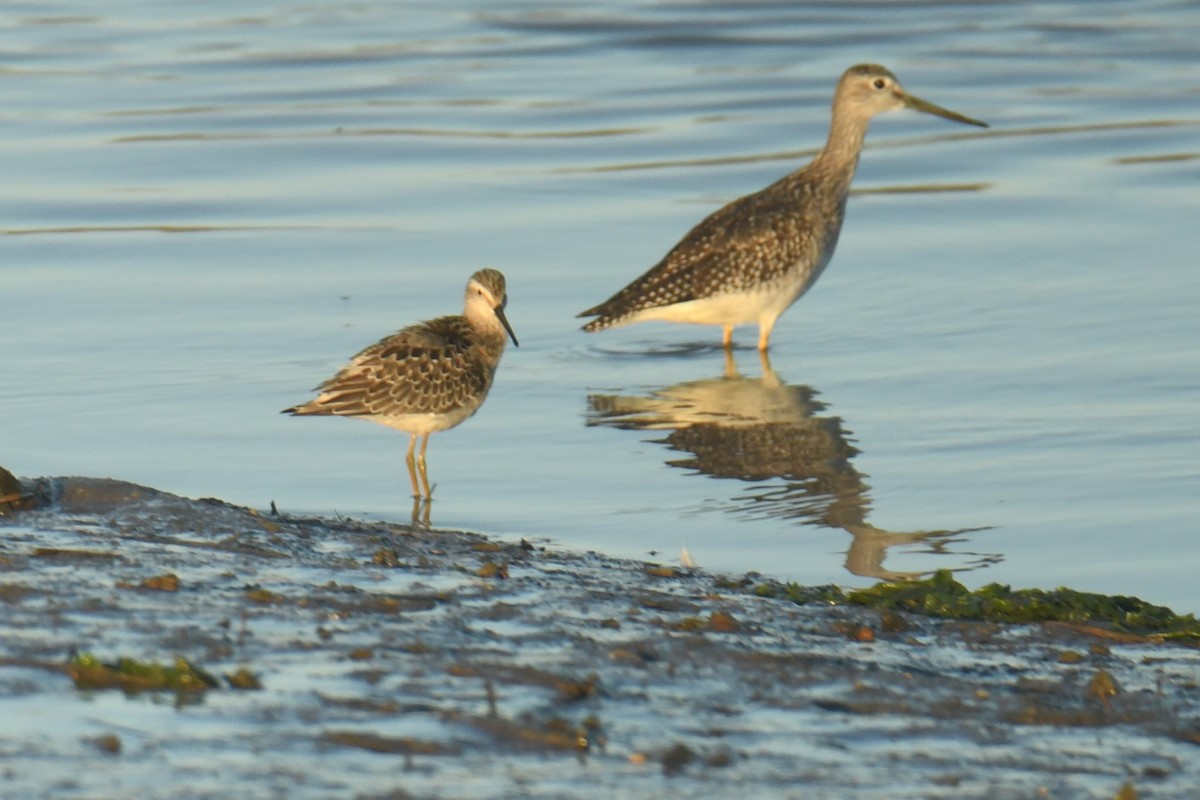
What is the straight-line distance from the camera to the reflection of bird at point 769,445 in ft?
24.5

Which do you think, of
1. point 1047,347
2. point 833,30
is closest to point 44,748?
point 1047,347

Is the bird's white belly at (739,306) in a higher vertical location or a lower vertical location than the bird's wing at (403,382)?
higher

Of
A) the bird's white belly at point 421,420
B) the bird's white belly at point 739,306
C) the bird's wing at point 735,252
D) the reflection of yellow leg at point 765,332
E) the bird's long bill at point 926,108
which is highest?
the bird's long bill at point 926,108

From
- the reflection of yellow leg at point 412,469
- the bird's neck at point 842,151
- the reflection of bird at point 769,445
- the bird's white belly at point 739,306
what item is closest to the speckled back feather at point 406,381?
the reflection of yellow leg at point 412,469

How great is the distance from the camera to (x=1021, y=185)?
46.1 feet

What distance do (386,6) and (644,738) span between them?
1993cm

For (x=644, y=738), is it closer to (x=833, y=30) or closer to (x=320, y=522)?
(x=320, y=522)

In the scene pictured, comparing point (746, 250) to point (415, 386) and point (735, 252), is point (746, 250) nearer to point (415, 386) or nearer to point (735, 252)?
point (735, 252)

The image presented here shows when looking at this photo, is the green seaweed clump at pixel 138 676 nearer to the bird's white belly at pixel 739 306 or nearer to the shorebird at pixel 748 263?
the shorebird at pixel 748 263

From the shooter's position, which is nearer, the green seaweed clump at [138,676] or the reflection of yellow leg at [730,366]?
the green seaweed clump at [138,676]

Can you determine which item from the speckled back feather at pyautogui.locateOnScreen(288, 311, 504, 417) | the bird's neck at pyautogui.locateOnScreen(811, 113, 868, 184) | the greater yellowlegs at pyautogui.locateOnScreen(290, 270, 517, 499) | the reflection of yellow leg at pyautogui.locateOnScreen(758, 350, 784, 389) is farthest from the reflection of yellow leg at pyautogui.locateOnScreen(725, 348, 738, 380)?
the speckled back feather at pyautogui.locateOnScreen(288, 311, 504, 417)

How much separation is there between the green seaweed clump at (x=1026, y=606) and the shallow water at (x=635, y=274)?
1.75 feet

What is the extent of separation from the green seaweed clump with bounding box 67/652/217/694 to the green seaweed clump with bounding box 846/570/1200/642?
217 cm

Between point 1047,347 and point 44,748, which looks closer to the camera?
point 44,748
